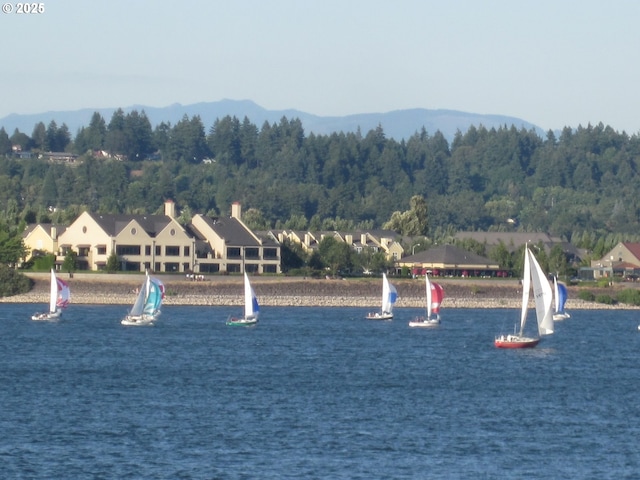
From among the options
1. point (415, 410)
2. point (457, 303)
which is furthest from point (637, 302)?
point (415, 410)

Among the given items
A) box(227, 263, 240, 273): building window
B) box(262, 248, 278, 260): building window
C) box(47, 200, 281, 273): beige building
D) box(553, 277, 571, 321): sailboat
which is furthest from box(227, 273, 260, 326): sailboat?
box(262, 248, 278, 260): building window

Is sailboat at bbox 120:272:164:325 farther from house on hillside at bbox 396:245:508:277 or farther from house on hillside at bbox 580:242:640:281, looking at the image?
house on hillside at bbox 580:242:640:281

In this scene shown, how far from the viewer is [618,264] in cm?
12262

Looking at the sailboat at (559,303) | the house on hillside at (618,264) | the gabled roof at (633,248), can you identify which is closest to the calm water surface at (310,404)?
the sailboat at (559,303)

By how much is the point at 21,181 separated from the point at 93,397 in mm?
147035

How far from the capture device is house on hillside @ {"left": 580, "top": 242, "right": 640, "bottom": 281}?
11838 centimetres

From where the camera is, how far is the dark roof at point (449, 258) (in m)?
108

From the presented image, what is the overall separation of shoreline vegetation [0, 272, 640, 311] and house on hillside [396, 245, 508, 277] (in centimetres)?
835

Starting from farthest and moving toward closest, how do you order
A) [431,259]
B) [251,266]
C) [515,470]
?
[431,259], [251,266], [515,470]

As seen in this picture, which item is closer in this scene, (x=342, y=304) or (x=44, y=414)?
(x=44, y=414)

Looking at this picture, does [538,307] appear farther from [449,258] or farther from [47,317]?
[449,258]

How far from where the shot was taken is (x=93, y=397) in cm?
4141

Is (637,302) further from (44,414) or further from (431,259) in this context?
(44,414)

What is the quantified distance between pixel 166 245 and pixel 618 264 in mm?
43013
